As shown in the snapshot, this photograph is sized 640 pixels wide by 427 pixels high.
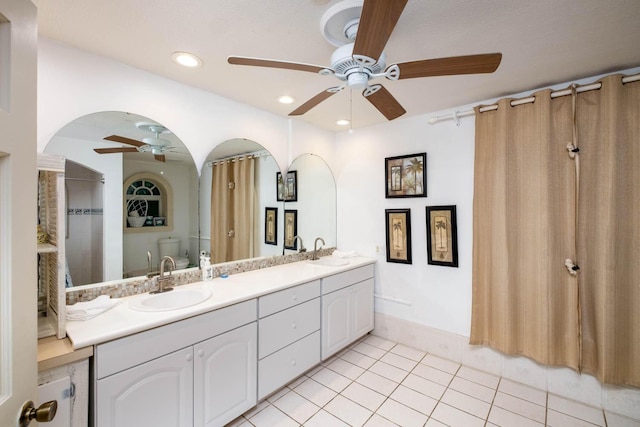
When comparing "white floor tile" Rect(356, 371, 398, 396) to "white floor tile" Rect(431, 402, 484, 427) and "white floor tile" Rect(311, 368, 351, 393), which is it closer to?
"white floor tile" Rect(311, 368, 351, 393)

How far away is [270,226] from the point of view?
2822 millimetres

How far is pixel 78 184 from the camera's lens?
167 centimetres

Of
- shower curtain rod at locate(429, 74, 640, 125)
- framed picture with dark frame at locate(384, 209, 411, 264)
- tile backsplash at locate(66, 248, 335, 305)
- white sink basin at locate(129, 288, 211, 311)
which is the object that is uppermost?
shower curtain rod at locate(429, 74, 640, 125)

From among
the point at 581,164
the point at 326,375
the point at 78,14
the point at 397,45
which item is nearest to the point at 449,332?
the point at 326,375

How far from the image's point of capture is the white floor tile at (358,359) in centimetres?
258

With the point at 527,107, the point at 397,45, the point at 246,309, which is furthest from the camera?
the point at 527,107

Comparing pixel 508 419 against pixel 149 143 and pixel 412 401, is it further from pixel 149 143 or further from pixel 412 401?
pixel 149 143

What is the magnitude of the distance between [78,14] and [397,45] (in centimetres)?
165

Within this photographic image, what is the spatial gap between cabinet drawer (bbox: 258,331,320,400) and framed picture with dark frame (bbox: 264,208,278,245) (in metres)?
0.98

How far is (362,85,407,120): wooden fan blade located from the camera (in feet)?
5.21

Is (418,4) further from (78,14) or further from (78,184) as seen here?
(78,184)

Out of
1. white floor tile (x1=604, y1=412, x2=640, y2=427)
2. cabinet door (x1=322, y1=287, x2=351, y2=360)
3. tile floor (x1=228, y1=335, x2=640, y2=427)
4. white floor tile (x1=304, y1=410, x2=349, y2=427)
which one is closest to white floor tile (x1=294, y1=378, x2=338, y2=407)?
tile floor (x1=228, y1=335, x2=640, y2=427)

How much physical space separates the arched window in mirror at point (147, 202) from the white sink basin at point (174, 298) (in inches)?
20.1

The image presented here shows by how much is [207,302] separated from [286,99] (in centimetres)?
173
